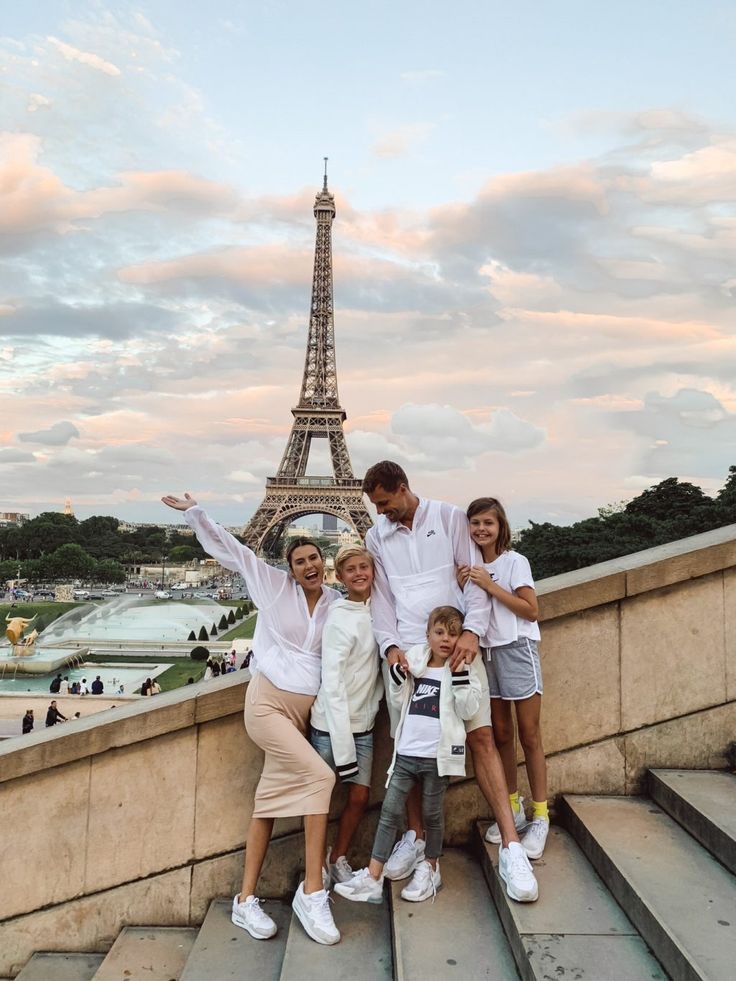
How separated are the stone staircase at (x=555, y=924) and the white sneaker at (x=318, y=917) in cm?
5

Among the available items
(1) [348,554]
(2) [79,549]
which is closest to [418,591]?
(1) [348,554]

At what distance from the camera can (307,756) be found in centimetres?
366

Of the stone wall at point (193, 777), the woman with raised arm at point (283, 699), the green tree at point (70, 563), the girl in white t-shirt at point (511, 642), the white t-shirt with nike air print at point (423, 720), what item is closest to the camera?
the white t-shirt with nike air print at point (423, 720)

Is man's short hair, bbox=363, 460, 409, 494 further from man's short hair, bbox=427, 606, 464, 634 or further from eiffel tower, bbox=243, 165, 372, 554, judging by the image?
eiffel tower, bbox=243, 165, 372, 554

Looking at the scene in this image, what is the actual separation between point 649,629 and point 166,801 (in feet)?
9.68

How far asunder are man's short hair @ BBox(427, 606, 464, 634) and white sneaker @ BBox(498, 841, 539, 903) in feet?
3.36

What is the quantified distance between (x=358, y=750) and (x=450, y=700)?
0.57 meters

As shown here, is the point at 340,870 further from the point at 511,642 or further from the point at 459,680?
the point at 511,642

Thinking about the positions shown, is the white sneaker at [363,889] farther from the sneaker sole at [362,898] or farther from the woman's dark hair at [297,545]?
the woman's dark hair at [297,545]

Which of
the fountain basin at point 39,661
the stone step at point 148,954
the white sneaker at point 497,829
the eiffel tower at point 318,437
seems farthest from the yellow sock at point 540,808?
the eiffel tower at point 318,437

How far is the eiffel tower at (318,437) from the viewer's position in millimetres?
61406

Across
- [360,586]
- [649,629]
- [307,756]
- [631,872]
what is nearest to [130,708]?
[307,756]

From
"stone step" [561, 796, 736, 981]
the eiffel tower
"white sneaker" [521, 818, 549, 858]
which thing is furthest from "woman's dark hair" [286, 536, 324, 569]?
the eiffel tower

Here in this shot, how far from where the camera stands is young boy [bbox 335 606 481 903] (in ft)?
11.7
